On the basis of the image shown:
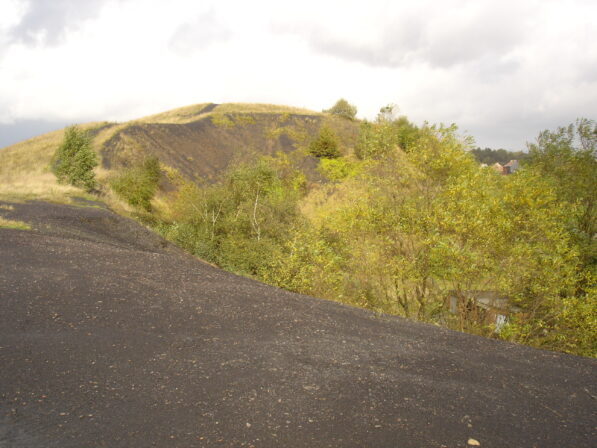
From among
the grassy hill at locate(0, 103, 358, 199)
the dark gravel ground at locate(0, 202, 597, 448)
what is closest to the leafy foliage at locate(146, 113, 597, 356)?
the dark gravel ground at locate(0, 202, 597, 448)

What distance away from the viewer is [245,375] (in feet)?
14.4

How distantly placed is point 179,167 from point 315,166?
39.7ft

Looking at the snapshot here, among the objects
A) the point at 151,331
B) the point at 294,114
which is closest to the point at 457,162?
the point at 151,331

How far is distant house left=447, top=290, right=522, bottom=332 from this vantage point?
11008mm

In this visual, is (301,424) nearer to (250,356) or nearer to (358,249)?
(250,356)

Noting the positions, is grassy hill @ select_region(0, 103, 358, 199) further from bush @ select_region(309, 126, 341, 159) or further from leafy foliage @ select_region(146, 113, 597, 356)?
Result: leafy foliage @ select_region(146, 113, 597, 356)

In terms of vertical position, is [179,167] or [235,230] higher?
[179,167]

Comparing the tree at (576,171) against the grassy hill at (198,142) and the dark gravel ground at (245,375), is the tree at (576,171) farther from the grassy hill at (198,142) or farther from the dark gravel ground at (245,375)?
the grassy hill at (198,142)

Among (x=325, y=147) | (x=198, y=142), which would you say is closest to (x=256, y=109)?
(x=198, y=142)

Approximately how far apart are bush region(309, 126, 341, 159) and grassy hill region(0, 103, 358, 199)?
1124 millimetres

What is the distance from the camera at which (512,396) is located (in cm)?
445

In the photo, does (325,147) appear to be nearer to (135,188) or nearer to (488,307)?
(135,188)

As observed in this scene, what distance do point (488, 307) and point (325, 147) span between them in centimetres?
3058

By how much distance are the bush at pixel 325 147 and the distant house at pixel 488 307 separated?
29.6 m
